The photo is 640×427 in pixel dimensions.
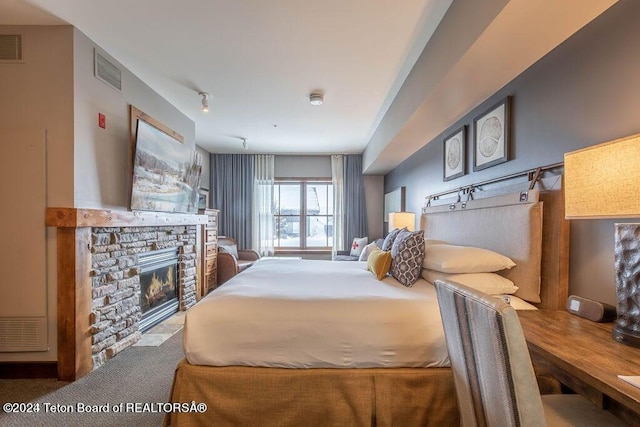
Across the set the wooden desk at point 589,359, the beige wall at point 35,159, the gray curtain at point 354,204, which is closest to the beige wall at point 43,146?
the beige wall at point 35,159

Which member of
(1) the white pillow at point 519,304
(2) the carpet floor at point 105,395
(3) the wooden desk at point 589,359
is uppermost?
(3) the wooden desk at point 589,359

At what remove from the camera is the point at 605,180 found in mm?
1028

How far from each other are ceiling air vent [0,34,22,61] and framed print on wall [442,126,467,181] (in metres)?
3.60

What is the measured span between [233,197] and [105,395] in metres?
4.44

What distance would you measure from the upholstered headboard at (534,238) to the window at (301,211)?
14.6 ft

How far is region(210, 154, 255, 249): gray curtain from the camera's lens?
609 cm

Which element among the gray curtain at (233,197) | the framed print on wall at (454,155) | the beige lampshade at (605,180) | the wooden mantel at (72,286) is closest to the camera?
the beige lampshade at (605,180)

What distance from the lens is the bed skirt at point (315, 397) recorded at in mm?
1547

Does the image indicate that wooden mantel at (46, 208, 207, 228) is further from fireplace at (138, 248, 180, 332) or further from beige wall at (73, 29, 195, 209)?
fireplace at (138, 248, 180, 332)

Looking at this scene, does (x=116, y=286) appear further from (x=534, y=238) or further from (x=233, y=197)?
(x=233, y=197)

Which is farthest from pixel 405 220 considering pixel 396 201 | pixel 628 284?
pixel 628 284

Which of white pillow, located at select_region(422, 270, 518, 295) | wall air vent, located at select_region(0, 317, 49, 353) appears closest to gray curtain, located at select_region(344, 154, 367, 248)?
white pillow, located at select_region(422, 270, 518, 295)

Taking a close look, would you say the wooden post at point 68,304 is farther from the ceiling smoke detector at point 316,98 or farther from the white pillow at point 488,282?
the white pillow at point 488,282

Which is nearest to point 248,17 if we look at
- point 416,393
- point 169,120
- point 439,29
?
point 439,29
